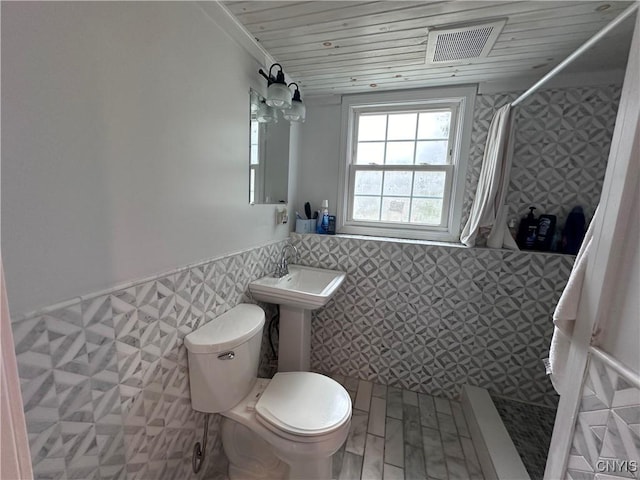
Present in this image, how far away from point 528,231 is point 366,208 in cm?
114

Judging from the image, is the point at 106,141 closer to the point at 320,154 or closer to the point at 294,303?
the point at 294,303

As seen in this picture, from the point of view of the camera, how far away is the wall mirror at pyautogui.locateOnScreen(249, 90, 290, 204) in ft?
4.96

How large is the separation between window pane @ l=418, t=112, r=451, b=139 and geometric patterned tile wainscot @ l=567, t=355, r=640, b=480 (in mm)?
1708

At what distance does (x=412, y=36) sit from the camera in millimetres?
1267

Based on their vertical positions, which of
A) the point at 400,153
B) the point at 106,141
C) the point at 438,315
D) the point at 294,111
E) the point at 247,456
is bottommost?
the point at 247,456

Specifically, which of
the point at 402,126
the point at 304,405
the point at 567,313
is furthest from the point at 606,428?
the point at 402,126

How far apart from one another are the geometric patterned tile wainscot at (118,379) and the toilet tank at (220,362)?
47mm

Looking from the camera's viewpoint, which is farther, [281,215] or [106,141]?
[281,215]

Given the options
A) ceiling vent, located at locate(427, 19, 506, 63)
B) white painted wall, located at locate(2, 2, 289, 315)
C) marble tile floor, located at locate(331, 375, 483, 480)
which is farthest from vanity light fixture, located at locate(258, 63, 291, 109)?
marble tile floor, located at locate(331, 375, 483, 480)

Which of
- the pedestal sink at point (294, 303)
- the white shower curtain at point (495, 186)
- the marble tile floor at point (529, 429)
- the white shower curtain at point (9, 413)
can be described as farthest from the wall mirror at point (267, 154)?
the marble tile floor at point (529, 429)

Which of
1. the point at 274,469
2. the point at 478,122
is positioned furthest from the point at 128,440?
the point at 478,122

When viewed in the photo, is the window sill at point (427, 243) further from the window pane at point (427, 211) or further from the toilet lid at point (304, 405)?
the toilet lid at point (304, 405)

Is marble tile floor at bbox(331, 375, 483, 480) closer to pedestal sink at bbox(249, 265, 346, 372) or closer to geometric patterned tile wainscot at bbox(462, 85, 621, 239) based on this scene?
pedestal sink at bbox(249, 265, 346, 372)

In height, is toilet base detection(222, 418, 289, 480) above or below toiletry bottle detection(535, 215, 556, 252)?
below
